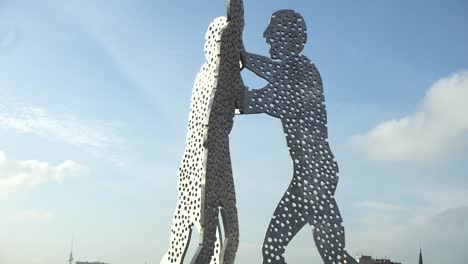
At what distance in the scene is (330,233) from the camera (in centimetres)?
995

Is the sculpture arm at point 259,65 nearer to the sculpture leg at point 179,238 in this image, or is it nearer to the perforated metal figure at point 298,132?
the perforated metal figure at point 298,132

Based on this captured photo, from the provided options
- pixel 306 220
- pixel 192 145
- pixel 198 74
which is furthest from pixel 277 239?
pixel 198 74

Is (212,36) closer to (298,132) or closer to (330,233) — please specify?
(298,132)

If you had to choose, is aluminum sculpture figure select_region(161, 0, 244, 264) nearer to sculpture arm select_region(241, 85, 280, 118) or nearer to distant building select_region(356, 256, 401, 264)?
sculpture arm select_region(241, 85, 280, 118)

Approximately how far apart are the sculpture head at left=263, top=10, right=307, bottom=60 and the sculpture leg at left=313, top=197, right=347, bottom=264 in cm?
293

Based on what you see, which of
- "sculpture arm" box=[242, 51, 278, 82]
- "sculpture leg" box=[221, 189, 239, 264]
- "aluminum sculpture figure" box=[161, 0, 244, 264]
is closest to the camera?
"aluminum sculpture figure" box=[161, 0, 244, 264]

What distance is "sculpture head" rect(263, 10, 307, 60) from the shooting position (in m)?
10.9

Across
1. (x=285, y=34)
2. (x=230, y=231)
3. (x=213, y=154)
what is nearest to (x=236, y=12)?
(x=285, y=34)

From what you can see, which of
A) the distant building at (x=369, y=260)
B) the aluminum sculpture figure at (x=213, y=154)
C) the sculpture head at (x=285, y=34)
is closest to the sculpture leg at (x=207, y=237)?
the aluminum sculpture figure at (x=213, y=154)

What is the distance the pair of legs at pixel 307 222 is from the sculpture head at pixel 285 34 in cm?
252

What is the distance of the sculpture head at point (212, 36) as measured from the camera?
10.1m

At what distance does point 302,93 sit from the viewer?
1072 cm

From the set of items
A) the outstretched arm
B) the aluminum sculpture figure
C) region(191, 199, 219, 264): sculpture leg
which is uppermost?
the outstretched arm

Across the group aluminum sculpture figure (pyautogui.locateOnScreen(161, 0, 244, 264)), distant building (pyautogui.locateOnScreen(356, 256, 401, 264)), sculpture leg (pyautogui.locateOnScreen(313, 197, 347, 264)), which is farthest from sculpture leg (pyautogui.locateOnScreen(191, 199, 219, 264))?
distant building (pyautogui.locateOnScreen(356, 256, 401, 264))
